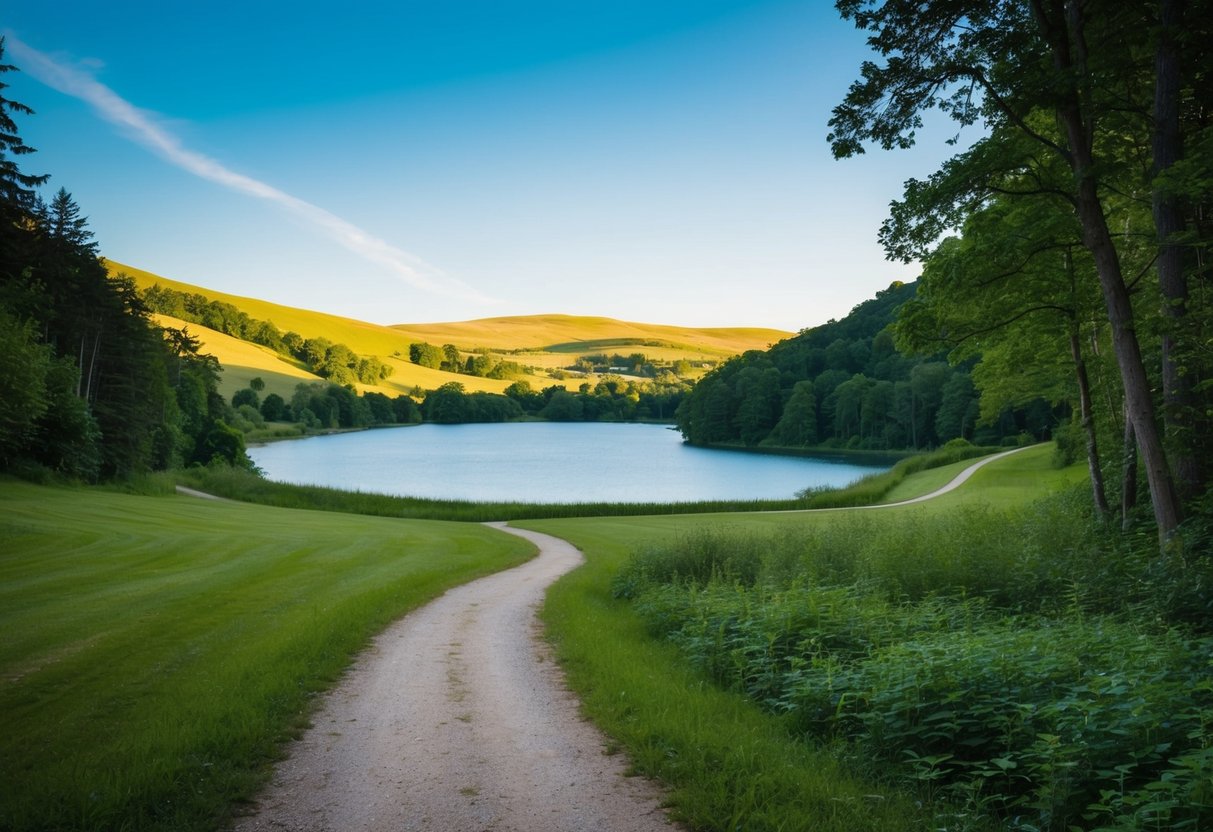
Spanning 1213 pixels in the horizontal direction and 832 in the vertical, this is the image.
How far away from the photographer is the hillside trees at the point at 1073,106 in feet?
35.3

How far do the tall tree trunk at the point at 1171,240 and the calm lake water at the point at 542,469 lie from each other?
36.4 meters

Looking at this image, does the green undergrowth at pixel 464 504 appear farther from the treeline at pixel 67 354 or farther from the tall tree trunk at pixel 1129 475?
the tall tree trunk at pixel 1129 475

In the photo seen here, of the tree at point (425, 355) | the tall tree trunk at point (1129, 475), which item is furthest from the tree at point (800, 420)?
the tree at point (425, 355)

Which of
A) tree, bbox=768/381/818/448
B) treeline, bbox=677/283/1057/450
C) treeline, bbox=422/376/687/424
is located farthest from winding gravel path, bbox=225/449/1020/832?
treeline, bbox=422/376/687/424

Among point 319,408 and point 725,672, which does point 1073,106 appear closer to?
point 725,672

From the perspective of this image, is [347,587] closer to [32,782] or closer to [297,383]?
[32,782]

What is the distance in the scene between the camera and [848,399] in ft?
339

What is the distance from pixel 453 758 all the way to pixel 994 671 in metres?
4.45

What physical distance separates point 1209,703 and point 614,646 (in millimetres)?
5784

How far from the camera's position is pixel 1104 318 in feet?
54.1

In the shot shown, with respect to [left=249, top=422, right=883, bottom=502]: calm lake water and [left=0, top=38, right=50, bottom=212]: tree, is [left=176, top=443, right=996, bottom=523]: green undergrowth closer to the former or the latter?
[left=249, top=422, right=883, bottom=502]: calm lake water

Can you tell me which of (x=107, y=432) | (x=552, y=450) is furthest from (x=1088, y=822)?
(x=552, y=450)

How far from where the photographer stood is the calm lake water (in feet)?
177

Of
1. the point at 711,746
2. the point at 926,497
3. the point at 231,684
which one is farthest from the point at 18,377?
the point at 926,497
